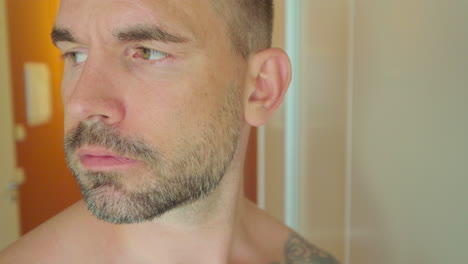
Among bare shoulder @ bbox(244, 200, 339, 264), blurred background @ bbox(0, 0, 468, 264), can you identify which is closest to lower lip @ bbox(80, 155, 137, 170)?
bare shoulder @ bbox(244, 200, 339, 264)

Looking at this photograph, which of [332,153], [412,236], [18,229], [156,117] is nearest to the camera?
[156,117]

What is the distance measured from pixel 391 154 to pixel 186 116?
0.59m

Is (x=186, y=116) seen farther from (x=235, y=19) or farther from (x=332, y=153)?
(x=332, y=153)

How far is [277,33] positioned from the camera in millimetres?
1877

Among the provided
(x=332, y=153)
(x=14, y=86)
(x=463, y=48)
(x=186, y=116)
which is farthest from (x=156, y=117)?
(x=14, y=86)

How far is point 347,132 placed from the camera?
4.65ft

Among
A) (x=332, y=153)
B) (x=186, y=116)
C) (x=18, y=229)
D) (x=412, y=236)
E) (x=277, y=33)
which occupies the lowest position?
(x=18, y=229)

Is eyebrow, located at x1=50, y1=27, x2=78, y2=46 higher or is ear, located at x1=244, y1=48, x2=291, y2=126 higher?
eyebrow, located at x1=50, y1=27, x2=78, y2=46

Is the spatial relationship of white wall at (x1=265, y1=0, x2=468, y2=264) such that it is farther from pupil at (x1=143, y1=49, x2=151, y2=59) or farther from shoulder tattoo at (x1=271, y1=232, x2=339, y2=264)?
pupil at (x1=143, y1=49, x2=151, y2=59)

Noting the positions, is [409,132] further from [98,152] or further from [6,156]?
[6,156]

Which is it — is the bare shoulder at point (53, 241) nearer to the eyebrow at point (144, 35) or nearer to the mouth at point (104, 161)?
the mouth at point (104, 161)

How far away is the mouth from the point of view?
708mm

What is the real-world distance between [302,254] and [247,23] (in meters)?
0.50

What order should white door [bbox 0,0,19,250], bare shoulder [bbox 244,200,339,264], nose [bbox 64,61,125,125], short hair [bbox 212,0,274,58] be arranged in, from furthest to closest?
1. white door [bbox 0,0,19,250]
2. bare shoulder [bbox 244,200,339,264]
3. short hair [bbox 212,0,274,58]
4. nose [bbox 64,61,125,125]
